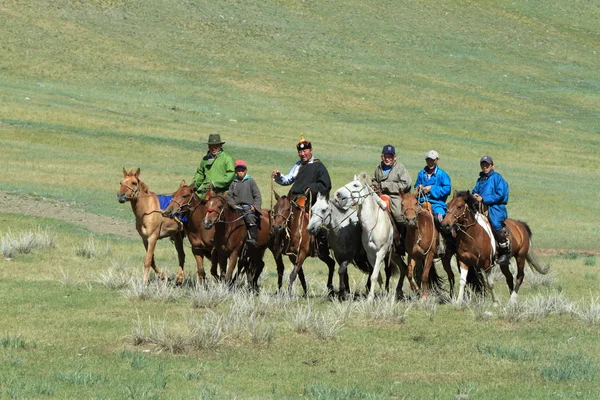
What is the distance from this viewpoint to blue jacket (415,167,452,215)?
17547mm

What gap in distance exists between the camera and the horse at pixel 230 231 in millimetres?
17188

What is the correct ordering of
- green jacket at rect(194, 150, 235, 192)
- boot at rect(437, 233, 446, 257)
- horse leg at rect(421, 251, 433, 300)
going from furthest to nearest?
green jacket at rect(194, 150, 235, 192)
boot at rect(437, 233, 446, 257)
horse leg at rect(421, 251, 433, 300)

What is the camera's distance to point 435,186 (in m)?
17.6

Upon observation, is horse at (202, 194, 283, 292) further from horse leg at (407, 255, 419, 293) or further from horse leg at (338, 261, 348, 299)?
horse leg at (407, 255, 419, 293)

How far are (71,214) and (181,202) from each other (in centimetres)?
1142

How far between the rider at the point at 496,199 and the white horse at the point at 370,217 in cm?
156

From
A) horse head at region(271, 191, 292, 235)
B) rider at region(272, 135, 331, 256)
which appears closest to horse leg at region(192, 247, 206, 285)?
horse head at region(271, 191, 292, 235)

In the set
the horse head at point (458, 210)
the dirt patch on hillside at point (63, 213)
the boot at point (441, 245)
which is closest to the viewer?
the horse head at point (458, 210)

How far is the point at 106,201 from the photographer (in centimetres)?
3072

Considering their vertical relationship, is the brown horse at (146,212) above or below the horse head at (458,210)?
below

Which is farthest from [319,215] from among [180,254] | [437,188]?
[180,254]

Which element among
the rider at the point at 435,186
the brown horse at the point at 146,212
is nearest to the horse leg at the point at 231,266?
the brown horse at the point at 146,212

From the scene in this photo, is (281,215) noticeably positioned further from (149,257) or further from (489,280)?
(489,280)

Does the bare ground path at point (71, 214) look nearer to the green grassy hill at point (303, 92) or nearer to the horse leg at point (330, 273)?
the green grassy hill at point (303, 92)
